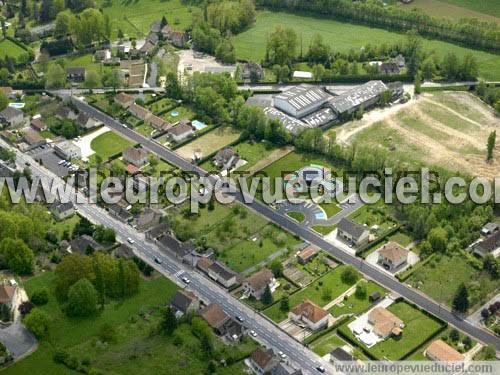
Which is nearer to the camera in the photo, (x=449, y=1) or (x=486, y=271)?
(x=486, y=271)

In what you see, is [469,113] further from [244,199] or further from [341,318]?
[341,318]

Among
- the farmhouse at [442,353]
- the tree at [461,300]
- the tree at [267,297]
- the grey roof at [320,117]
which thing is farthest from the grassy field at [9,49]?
the farmhouse at [442,353]

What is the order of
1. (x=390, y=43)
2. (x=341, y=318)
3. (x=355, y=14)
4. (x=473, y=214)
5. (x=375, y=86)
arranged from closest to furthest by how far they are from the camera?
(x=341, y=318), (x=473, y=214), (x=375, y=86), (x=390, y=43), (x=355, y=14)

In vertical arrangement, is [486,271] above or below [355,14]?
below

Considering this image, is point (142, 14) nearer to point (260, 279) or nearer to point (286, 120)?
point (286, 120)

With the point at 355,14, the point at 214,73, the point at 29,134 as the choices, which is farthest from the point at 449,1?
the point at 29,134

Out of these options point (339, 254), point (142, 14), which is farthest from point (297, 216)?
point (142, 14)
